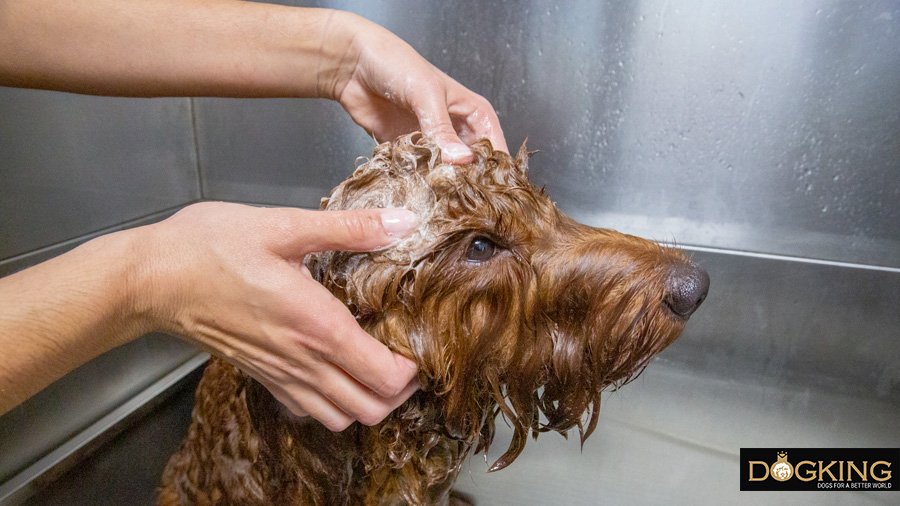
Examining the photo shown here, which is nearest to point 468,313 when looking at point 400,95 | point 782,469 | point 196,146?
point 400,95

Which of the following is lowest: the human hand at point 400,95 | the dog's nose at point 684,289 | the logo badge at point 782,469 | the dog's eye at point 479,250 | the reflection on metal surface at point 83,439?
the logo badge at point 782,469

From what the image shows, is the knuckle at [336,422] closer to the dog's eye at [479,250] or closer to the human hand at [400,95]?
the dog's eye at [479,250]

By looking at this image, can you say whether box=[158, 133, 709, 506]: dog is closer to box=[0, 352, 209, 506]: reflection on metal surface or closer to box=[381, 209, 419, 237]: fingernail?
box=[381, 209, 419, 237]: fingernail

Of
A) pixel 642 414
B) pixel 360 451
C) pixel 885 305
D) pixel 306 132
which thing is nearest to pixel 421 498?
pixel 360 451

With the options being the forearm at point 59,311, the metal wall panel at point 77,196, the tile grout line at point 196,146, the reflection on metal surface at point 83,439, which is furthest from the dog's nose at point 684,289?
the tile grout line at point 196,146

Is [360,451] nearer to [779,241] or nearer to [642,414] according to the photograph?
[642,414]

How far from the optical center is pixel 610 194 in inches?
91.7

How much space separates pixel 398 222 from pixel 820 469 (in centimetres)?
A: 191

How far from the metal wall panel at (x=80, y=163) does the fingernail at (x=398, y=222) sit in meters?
1.50

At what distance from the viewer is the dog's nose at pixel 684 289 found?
3.72ft

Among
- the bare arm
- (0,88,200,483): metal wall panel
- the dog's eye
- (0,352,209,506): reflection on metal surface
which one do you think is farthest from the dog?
(0,88,200,483): metal wall panel

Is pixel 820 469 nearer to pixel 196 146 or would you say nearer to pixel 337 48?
pixel 337 48

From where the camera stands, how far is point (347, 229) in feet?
3.37

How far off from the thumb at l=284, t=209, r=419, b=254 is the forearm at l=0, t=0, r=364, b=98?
760 mm
